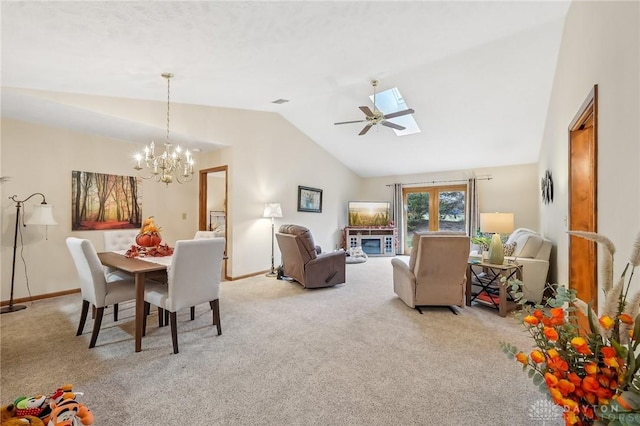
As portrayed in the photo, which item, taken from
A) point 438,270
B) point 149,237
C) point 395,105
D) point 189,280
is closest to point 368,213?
point 395,105

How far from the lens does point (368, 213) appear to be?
25.8 feet

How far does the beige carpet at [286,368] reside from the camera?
1.71m

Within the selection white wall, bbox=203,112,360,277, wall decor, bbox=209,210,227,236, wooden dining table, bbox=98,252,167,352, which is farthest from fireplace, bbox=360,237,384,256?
wooden dining table, bbox=98,252,167,352

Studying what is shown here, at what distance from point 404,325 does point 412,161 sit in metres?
4.88

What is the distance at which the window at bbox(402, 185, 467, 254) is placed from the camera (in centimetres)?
720

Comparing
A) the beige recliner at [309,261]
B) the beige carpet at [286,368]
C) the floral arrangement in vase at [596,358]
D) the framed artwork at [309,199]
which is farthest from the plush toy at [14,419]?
the framed artwork at [309,199]

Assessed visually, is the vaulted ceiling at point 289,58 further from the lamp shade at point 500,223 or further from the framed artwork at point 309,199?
the framed artwork at point 309,199

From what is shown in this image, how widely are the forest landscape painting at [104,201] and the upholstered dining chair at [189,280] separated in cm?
232

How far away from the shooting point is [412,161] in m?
6.98

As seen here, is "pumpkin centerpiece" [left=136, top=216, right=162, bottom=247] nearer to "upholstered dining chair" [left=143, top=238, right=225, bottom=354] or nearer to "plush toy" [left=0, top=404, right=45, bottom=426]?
"upholstered dining chair" [left=143, top=238, right=225, bottom=354]

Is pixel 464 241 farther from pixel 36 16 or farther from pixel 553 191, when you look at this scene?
pixel 36 16

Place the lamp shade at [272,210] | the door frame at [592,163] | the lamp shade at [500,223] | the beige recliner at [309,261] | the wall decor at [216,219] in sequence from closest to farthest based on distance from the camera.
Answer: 1. the door frame at [592,163]
2. the beige recliner at [309,261]
3. the lamp shade at [500,223]
4. the lamp shade at [272,210]
5. the wall decor at [216,219]

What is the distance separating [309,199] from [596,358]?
5.95 meters

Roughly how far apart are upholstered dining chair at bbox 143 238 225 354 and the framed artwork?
12.3 ft
